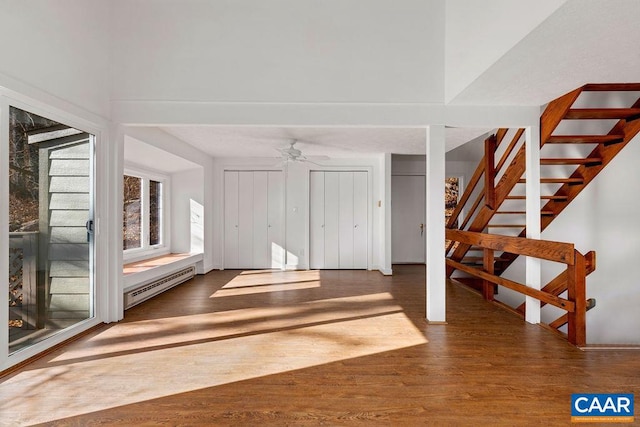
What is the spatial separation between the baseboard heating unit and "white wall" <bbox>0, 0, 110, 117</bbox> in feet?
7.51

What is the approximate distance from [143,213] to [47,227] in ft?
10.6

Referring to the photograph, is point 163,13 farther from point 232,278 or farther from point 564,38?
point 232,278

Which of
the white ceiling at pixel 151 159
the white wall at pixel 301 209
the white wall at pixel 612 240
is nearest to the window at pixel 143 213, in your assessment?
the white ceiling at pixel 151 159

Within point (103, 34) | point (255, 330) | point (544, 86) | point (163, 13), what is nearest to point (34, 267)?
point (255, 330)

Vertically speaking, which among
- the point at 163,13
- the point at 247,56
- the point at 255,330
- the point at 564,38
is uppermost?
the point at 163,13

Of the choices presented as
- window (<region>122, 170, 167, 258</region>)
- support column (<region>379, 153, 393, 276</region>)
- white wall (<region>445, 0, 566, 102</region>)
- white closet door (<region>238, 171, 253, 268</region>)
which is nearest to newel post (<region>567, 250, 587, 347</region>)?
white wall (<region>445, 0, 566, 102</region>)

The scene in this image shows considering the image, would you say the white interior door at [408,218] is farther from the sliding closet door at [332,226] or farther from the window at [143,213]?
the window at [143,213]

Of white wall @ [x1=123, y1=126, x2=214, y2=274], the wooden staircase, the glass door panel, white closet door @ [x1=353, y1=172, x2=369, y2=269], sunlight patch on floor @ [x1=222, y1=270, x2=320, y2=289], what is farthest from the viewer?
white closet door @ [x1=353, y1=172, x2=369, y2=269]

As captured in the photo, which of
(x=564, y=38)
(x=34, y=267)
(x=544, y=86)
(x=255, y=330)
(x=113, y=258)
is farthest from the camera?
(x=113, y=258)

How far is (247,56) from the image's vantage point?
3891 mm

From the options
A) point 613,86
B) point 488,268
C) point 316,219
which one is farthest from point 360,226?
point 613,86

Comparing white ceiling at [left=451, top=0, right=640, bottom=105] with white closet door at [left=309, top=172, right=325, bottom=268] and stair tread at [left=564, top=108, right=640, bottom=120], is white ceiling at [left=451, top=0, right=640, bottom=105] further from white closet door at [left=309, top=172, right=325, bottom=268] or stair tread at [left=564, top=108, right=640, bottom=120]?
white closet door at [left=309, top=172, right=325, bottom=268]

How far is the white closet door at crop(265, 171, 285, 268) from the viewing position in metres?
7.68

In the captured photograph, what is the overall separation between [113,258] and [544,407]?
13.7 feet
